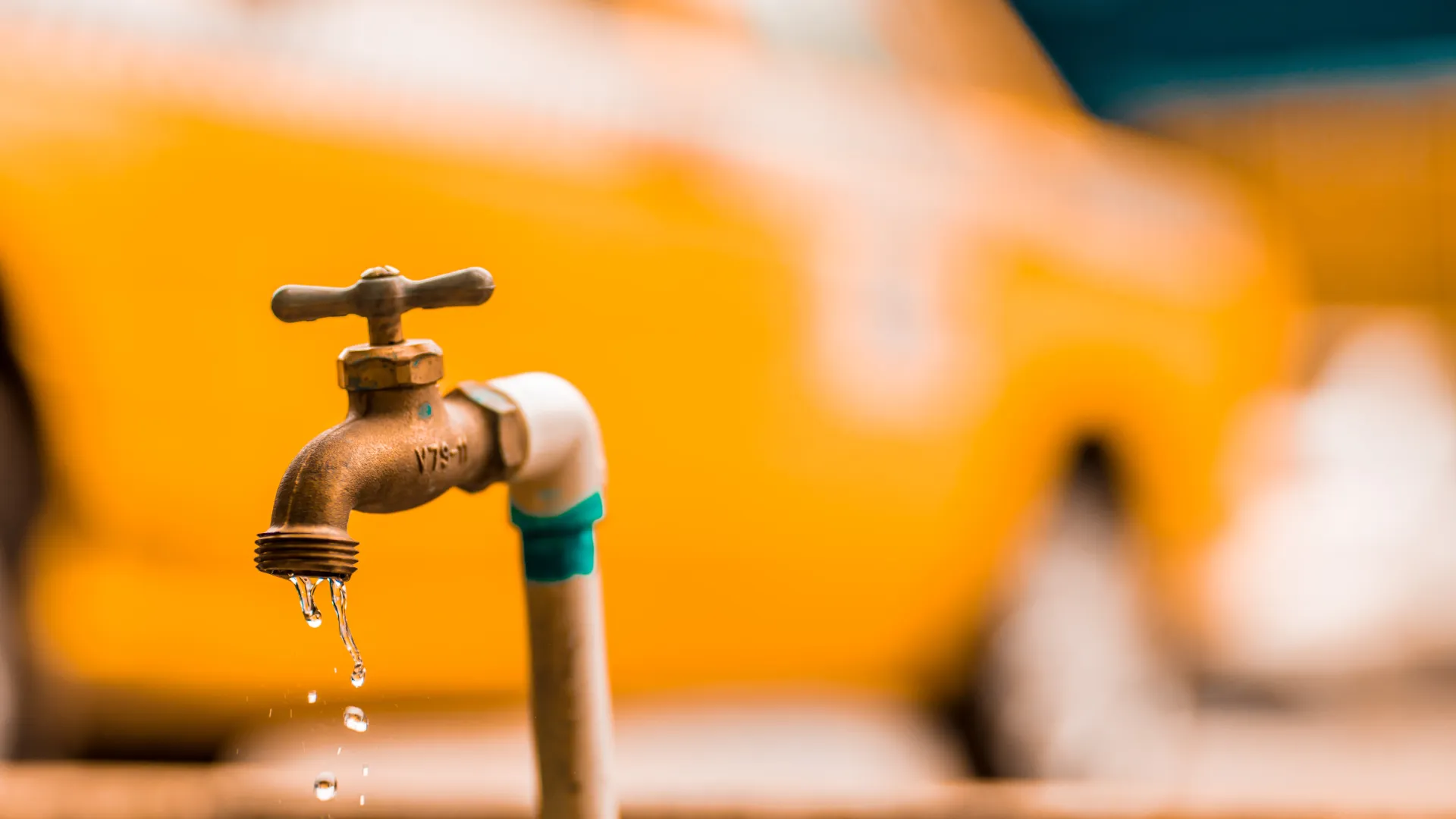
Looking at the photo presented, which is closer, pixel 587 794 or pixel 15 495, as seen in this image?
pixel 587 794

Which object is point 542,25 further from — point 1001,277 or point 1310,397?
point 1310,397

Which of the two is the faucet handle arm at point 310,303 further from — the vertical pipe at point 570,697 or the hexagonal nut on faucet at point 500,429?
the vertical pipe at point 570,697

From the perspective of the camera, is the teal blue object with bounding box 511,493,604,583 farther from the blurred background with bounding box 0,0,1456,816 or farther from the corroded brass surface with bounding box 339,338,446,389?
the blurred background with bounding box 0,0,1456,816

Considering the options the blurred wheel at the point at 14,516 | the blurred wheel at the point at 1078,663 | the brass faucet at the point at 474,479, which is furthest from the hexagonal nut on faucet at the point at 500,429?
the blurred wheel at the point at 1078,663

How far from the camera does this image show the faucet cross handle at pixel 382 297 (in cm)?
64

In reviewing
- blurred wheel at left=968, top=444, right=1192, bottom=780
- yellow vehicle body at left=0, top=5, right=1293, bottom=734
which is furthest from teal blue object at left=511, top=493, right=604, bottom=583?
blurred wheel at left=968, top=444, right=1192, bottom=780

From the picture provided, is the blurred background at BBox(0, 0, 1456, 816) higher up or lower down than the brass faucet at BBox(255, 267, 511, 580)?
higher up

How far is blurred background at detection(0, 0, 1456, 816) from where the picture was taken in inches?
59.4

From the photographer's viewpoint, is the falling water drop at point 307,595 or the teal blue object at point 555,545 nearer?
the falling water drop at point 307,595

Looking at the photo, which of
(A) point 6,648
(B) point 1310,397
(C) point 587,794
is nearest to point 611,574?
(A) point 6,648

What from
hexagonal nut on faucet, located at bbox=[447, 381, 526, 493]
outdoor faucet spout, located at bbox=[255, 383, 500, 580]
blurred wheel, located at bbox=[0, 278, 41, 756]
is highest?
blurred wheel, located at bbox=[0, 278, 41, 756]

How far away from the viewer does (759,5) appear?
2016mm

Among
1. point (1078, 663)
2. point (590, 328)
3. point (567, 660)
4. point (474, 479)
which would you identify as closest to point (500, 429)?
point (474, 479)

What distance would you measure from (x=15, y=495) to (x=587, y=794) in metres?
1.02
